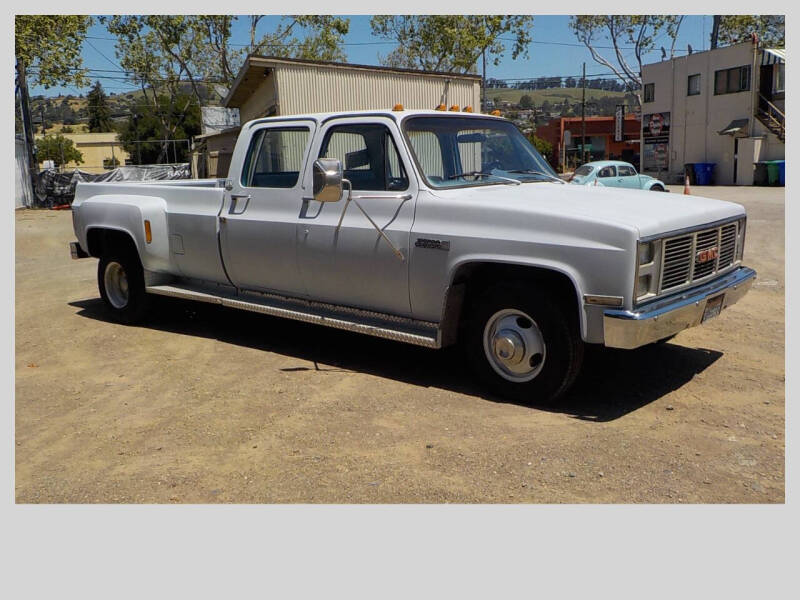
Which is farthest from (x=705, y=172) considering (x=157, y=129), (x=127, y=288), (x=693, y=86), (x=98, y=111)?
(x=98, y=111)

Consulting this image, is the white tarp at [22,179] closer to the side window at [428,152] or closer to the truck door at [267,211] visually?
the truck door at [267,211]

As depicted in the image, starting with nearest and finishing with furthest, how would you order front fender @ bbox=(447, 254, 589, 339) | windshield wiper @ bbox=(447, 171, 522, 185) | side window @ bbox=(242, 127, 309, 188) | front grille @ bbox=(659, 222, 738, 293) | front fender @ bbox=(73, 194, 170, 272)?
1. front fender @ bbox=(447, 254, 589, 339)
2. front grille @ bbox=(659, 222, 738, 293)
3. windshield wiper @ bbox=(447, 171, 522, 185)
4. side window @ bbox=(242, 127, 309, 188)
5. front fender @ bbox=(73, 194, 170, 272)

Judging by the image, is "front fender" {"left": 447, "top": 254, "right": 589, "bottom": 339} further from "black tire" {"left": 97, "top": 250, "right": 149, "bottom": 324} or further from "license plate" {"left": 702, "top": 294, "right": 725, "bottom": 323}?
"black tire" {"left": 97, "top": 250, "right": 149, "bottom": 324}

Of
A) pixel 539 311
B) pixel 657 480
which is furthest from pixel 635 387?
pixel 657 480

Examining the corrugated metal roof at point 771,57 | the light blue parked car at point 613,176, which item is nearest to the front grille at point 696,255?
the light blue parked car at point 613,176

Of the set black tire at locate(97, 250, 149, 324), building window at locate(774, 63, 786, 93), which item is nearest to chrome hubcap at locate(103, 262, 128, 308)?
black tire at locate(97, 250, 149, 324)

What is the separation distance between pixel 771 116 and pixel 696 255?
117 feet

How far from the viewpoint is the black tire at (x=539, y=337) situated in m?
4.94

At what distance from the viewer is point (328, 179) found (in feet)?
17.8

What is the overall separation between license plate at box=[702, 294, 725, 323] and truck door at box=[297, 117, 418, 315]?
6.70ft

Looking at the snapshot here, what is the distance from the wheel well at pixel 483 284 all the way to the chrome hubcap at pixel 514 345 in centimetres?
24

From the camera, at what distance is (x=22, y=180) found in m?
28.8

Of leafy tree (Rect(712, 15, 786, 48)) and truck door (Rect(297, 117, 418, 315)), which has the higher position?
leafy tree (Rect(712, 15, 786, 48))

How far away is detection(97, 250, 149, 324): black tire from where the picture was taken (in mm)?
7891
